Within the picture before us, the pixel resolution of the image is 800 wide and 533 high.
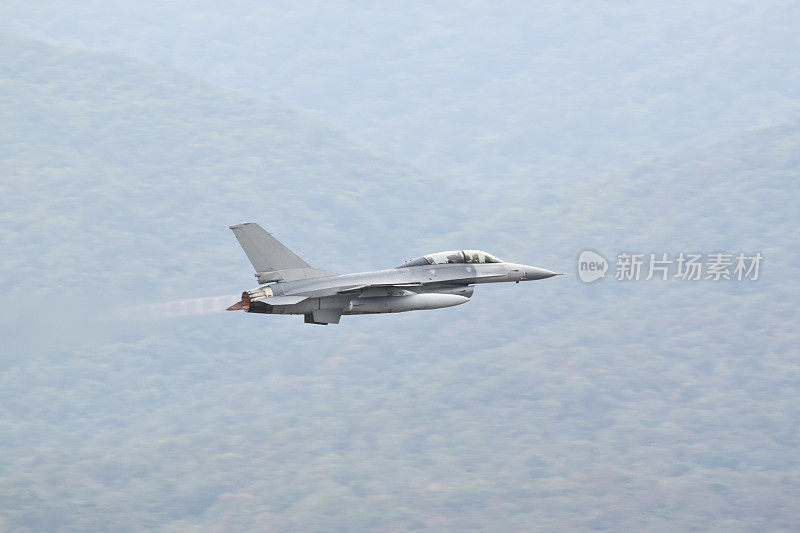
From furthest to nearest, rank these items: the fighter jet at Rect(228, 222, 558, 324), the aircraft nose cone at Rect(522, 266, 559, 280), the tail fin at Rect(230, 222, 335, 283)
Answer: the aircraft nose cone at Rect(522, 266, 559, 280), the tail fin at Rect(230, 222, 335, 283), the fighter jet at Rect(228, 222, 558, 324)

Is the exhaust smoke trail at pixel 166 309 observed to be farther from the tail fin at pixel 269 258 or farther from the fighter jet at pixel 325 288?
the fighter jet at pixel 325 288

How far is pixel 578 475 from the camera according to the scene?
18138cm

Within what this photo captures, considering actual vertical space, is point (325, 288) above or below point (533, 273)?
below

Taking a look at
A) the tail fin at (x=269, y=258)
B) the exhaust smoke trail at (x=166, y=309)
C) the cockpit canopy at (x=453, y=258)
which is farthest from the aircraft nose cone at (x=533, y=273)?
the exhaust smoke trail at (x=166, y=309)

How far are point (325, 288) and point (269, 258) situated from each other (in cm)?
323

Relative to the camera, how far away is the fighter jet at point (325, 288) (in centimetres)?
5469

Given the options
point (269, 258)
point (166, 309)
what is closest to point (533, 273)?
point (269, 258)

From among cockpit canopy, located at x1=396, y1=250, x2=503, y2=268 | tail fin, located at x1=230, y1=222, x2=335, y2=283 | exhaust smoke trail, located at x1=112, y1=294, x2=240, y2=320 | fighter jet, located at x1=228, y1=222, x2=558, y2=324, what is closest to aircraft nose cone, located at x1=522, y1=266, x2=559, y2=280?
cockpit canopy, located at x1=396, y1=250, x2=503, y2=268

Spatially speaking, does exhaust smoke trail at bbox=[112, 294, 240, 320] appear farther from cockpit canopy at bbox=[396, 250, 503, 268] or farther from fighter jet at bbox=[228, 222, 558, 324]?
cockpit canopy at bbox=[396, 250, 503, 268]

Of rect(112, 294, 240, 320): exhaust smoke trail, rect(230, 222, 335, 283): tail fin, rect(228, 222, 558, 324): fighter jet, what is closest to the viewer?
rect(228, 222, 558, 324): fighter jet

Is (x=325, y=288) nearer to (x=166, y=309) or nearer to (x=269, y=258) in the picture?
(x=269, y=258)

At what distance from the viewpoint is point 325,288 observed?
5541 cm

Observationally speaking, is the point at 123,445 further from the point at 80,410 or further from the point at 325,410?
the point at 325,410

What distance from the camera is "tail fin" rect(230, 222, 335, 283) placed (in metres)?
56.1
